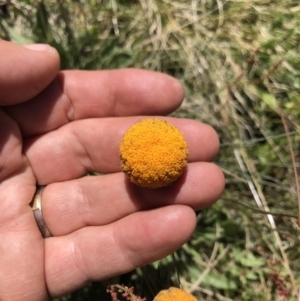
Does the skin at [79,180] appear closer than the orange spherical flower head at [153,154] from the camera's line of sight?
No

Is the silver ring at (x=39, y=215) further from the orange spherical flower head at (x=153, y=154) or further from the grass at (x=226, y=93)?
the orange spherical flower head at (x=153, y=154)

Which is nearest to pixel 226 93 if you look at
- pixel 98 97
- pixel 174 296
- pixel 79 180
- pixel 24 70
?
pixel 98 97

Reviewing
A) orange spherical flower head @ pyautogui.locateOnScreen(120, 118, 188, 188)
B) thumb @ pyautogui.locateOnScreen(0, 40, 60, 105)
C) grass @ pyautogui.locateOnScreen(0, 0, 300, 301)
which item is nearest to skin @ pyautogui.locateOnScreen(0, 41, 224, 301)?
thumb @ pyautogui.locateOnScreen(0, 40, 60, 105)

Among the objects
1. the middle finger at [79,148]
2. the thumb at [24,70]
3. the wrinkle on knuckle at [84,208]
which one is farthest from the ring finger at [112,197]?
the thumb at [24,70]

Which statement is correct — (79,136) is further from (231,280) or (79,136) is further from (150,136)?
(231,280)

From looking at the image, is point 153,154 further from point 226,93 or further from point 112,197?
point 226,93
